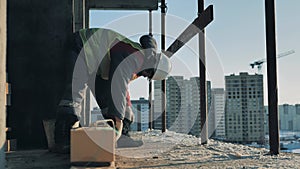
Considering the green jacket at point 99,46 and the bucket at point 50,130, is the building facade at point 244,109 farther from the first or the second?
the bucket at point 50,130

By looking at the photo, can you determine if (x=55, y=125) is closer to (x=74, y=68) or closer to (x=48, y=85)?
(x=74, y=68)

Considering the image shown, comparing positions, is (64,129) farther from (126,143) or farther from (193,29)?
(193,29)

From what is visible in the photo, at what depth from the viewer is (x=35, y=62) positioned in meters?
4.86

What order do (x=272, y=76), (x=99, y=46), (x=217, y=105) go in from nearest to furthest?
(x=272, y=76) → (x=99, y=46) → (x=217, y=105)

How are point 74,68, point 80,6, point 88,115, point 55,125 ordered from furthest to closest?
point 80,6, point 88,115, point 74,68, point 55,125

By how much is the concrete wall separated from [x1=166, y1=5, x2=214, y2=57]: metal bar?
1.77 metres

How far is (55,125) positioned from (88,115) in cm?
272

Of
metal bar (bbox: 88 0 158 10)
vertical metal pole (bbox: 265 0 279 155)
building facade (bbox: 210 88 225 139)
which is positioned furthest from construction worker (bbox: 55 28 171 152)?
metal bar (bbox: 88 0 158 10)

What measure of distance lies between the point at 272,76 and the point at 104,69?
196cm

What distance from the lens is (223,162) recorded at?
3512 mm

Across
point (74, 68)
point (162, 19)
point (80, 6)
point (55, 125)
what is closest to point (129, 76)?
point (74, 68)

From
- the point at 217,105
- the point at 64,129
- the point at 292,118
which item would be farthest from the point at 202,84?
the point at 292,118

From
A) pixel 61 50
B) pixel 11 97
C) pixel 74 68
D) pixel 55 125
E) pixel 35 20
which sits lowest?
pixel 55 125

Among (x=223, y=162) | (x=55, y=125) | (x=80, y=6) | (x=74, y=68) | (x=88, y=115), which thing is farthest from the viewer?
(x=80, y=6)
